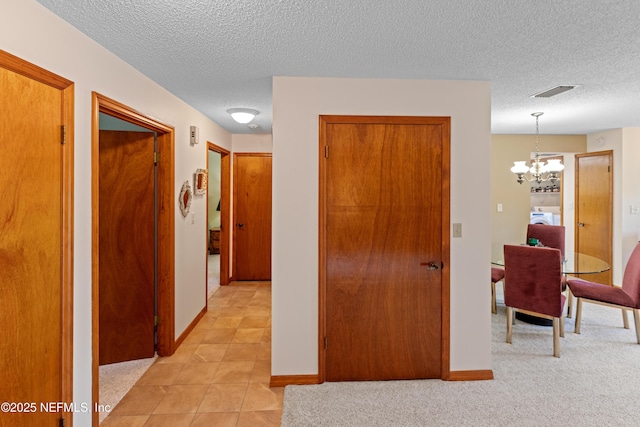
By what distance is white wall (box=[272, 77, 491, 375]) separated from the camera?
2465 millimetres

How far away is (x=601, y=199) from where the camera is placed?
4.94 metres

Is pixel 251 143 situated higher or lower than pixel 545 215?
higher

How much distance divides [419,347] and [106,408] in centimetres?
223

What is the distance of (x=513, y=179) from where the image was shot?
16.6 ft

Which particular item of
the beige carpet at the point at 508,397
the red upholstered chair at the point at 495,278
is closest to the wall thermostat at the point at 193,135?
the beige carpet at the point at 508,397

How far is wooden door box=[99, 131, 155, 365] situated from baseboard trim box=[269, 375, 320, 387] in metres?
1.22

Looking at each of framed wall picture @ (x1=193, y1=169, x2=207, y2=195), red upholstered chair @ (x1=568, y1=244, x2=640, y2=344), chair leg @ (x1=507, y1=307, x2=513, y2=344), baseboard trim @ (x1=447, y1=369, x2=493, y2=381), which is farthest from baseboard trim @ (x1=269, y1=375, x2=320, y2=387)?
red upholstered chair @ (x1=568, y1=244, x2=640, y2=344)

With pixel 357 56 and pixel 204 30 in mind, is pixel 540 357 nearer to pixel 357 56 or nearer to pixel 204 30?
pixel 357 56

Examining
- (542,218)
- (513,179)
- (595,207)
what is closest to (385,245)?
(513,179)

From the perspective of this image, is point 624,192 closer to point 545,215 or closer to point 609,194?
point 609,194

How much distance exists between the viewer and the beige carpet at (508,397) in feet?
6.88

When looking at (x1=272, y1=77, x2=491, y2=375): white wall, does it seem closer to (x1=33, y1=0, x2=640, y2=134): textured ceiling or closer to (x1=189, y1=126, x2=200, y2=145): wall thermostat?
(x1=33, y1=0, x2=640, y2=134): textured ceiling

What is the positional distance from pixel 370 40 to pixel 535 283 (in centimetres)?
253

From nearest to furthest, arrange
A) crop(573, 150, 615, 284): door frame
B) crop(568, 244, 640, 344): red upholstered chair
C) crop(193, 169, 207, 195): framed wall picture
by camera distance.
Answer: crop(568, 244, 640, 344): red upholstered chair
crop(193, 169, 207, 195): framed wall picture
crop(573, 150, 615, 284): door frame
